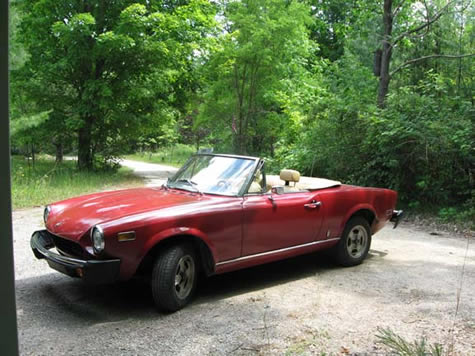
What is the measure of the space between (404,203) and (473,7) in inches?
253

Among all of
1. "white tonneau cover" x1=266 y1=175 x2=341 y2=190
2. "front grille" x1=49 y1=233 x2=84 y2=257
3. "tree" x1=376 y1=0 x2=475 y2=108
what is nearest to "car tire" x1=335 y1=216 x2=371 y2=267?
"white tonneau cover" x1=266 y1=175 x2=341 y2=190

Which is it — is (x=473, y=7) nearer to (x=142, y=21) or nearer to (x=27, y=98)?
(x=142, y=21)

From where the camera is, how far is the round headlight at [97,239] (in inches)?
150

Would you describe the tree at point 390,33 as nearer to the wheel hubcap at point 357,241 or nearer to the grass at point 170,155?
the wheel hubcap at point 357,241

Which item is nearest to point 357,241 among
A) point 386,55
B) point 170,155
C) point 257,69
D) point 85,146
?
point 386,55

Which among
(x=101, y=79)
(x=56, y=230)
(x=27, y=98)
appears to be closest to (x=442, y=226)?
(x=56, y=230)

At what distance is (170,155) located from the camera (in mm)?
40000

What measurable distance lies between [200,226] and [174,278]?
21.9 inches

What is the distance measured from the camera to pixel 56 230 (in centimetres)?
426

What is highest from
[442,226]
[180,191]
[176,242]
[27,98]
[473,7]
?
[473,7]

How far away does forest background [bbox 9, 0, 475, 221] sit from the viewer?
10.6 metres

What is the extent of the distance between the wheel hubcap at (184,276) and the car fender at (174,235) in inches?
8.7

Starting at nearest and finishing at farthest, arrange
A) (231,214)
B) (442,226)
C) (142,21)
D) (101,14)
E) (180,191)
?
(231,214), (180,191), (442,226), (142,21), (101,14)

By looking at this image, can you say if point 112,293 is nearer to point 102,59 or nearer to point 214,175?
point 214,175
